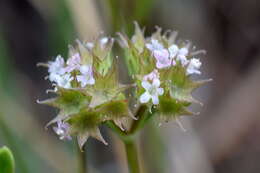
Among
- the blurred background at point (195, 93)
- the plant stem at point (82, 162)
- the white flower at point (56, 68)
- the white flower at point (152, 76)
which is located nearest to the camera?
the white flower at point (152, 76)

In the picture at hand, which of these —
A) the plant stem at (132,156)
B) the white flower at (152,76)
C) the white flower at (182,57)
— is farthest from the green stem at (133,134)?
the white flower at (182,57)

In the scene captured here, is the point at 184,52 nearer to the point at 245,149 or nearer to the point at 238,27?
the point at 245,149

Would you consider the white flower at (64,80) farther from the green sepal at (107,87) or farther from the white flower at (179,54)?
the white flower at (179,54)

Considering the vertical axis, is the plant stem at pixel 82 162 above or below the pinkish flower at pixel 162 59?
below

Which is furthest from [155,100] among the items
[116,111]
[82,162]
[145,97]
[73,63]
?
[82,162]

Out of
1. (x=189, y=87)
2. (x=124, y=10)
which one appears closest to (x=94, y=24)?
(x=124, y=10)

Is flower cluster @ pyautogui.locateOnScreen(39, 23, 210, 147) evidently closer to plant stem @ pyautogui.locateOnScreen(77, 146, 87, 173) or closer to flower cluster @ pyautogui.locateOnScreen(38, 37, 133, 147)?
flower cluster @ pyautogui.locateOnScreen(38, 37, 133, 147)
